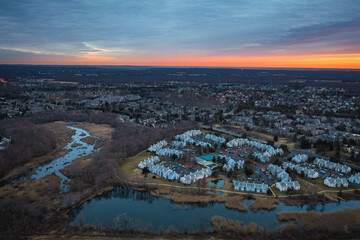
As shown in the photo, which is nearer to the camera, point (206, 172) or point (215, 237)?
point (215, 237)

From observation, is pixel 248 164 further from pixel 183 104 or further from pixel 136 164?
pixel 183 104

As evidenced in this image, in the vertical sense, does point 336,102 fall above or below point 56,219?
above

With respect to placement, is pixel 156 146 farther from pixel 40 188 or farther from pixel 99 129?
pixel 99 129

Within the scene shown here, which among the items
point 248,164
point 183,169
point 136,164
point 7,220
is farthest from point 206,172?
point 7,220

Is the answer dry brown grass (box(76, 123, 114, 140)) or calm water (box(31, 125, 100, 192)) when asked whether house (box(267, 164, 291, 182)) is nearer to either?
calm water (box(31, 125, 100, 192))

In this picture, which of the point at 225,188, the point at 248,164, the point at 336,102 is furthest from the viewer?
the point at 336,102

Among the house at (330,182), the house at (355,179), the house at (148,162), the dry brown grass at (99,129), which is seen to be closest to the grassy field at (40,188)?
the house at (148,162)

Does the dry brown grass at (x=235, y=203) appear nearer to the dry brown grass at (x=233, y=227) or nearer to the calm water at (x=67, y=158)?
the dry brown grass at (x=233, y=227)
